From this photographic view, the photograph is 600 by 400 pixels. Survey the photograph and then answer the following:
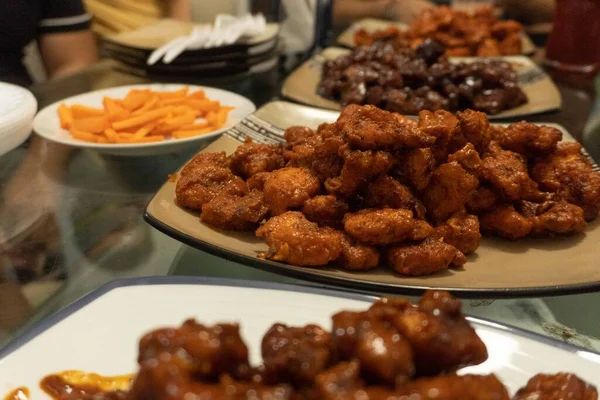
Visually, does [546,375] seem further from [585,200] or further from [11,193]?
[11,193]

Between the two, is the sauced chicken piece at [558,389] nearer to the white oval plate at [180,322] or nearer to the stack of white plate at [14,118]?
the white oval plate at [180,322]

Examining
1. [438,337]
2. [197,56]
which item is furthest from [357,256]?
[197,56]

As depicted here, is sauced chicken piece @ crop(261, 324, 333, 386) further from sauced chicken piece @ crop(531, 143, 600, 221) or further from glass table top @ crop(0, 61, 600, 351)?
sauced chicken piece @ crop(531, 143, 600, 221)

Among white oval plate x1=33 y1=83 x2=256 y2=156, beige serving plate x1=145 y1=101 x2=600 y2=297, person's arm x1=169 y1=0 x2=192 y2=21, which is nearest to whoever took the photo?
beige serving plate x1=145 y1=101 x2=600 y2=297

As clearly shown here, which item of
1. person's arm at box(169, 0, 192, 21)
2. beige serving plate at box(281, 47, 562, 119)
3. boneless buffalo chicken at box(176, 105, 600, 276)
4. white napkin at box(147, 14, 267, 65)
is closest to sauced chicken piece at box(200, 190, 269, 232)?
boneless buffalo chicken at box(176, 105, 600, 276)

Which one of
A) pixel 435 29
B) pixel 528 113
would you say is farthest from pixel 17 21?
pixel 528 113

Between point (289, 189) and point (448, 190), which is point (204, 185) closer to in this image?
point (289, 189)

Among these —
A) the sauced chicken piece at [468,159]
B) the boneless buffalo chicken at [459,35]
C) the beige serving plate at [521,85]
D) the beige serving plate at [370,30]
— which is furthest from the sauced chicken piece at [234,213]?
the beige serving plate at [370,30]
